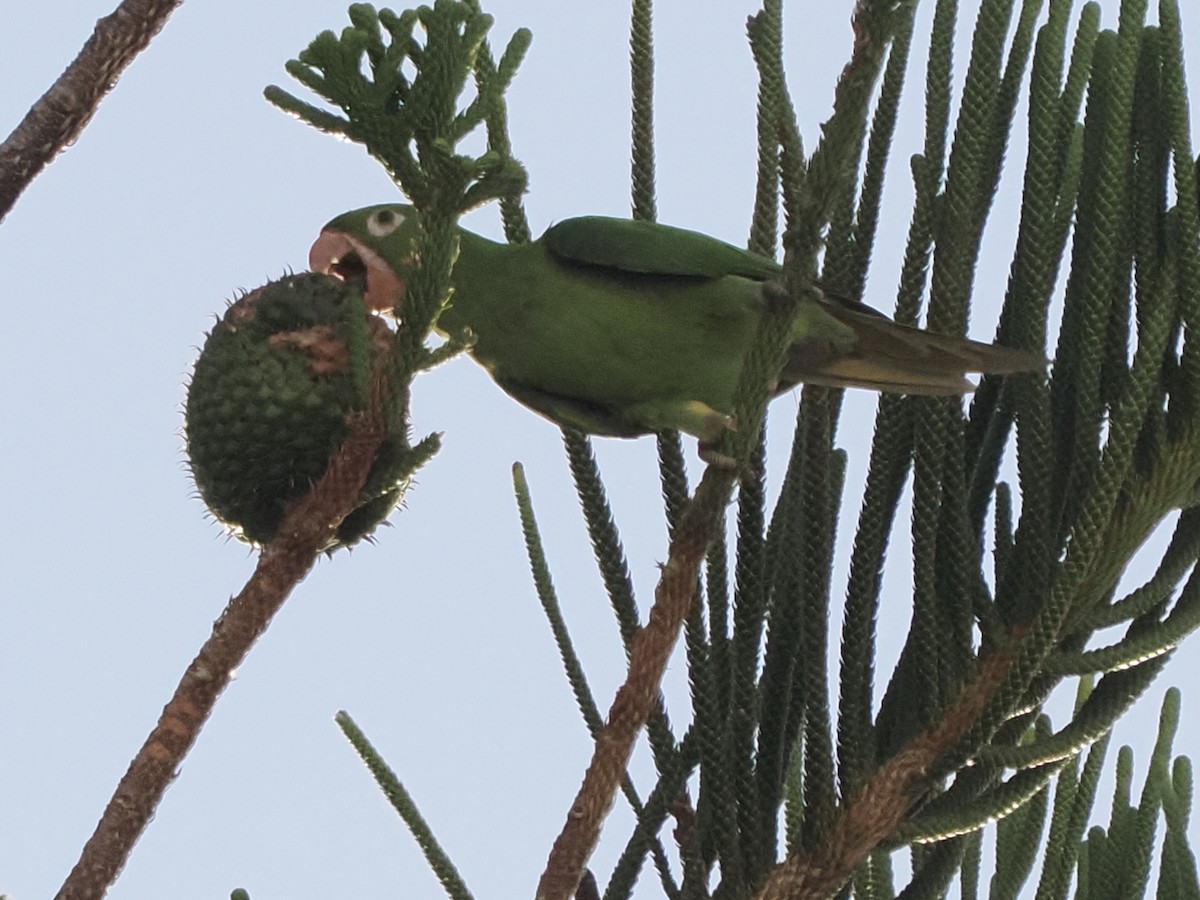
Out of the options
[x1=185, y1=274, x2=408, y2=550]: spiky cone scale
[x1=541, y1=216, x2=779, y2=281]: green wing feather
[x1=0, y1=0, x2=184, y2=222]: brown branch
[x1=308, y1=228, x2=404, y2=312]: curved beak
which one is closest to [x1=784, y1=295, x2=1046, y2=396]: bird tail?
[x1=541, y1=216, x2=779, y2=281]: green wing feather

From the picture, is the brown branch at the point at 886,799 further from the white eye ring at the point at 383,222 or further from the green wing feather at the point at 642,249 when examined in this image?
the white eye ring at the point at 383,222

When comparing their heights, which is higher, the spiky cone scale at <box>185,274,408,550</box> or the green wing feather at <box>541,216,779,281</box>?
the green wing feather at <box>541,216,779,281</box>

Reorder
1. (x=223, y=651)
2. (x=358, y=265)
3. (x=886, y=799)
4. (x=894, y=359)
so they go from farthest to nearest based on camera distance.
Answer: (x=358, y=265) < (x=894, y=359) < (x=886, y=799) < (x=223, y=651)

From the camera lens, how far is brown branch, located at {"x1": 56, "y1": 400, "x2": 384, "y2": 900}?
1250 millimetres

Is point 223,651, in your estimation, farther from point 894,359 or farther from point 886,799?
point 894,359

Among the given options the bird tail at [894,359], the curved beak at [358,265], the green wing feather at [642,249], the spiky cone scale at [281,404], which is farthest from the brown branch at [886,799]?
the curved beak at [358,265]

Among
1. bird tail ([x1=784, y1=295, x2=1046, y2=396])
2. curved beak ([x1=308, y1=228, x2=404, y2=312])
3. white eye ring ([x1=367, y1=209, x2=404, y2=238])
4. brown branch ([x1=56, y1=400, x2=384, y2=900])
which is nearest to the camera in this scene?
brown branch ([x1=56, y1=400, x2=384, y2=900])

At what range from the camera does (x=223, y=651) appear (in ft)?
4.39

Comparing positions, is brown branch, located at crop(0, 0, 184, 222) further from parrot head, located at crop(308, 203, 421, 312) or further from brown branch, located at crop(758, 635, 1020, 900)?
brown branch, located at crop(758, 635, 1020, 900)

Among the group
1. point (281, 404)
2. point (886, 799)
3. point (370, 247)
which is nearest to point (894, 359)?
point (886, 799)

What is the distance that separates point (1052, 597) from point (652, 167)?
0.89m

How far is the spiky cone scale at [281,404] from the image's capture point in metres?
1.47

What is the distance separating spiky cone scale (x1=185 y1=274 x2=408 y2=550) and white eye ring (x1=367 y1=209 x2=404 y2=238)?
78cm

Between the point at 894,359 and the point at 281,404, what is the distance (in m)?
1.14
